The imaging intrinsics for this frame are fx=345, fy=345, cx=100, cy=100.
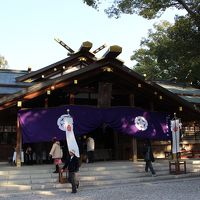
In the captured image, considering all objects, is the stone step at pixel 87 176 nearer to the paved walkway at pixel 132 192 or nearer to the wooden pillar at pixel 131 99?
the paved walkway at pixel 132 192

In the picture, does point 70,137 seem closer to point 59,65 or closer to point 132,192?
A: point 132,192

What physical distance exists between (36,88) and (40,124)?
1.70 metres

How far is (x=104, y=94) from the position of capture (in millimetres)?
16875

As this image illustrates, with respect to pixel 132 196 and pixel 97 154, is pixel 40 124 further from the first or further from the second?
pixel 132 196

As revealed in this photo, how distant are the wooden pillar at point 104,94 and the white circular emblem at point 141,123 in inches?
68.5

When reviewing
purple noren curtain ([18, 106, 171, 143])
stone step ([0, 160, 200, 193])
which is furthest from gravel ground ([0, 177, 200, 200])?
purple noren curtain ([18, 106, 171, 143])

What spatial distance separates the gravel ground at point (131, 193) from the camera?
9.97m

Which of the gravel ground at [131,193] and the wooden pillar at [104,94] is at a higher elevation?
the wooden pillar at [104,94]

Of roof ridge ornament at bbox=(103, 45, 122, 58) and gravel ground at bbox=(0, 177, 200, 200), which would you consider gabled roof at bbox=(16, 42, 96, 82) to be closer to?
roof ridge ornament at bbox=(103, 45, 122, 58)

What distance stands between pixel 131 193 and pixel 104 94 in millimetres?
7025

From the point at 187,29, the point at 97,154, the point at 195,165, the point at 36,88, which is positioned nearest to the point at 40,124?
the point at 36,88

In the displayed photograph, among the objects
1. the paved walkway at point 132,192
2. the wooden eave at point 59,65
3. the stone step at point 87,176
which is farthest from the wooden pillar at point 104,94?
the paved walkway at point 132,192

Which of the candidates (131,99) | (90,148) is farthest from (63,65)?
(90,148)

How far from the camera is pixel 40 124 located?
51.3 feet
